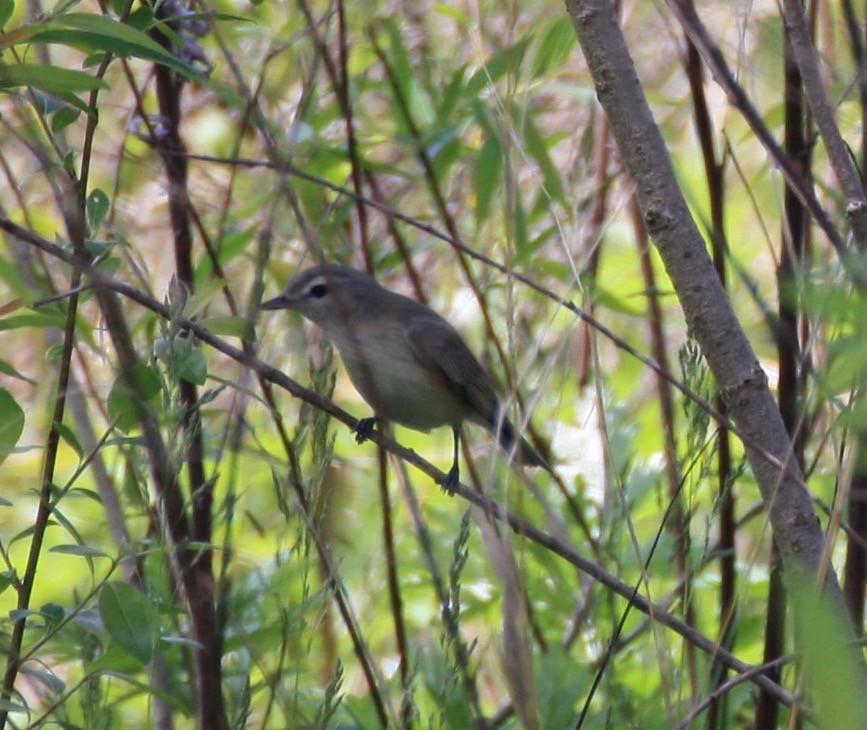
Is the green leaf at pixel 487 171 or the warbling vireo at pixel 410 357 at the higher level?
the warbling vireo at pixel 410 357

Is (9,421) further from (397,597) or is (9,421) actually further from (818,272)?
(818,272)

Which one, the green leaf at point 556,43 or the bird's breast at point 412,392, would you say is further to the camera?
the bird's breast at point 412,392

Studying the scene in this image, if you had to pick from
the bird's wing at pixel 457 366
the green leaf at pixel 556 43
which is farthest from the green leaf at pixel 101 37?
the bird's wing at pixel 457 366

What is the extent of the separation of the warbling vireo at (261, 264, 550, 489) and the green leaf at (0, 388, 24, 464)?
170 cm

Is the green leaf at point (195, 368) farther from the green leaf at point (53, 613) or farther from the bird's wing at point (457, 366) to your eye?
the bird's wing at point (457, 366)

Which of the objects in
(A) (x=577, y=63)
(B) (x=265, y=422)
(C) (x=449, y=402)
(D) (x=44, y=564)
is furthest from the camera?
(A) (x=577, y=63)

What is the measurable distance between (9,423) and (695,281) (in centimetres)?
86

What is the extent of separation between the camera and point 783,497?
1451mm

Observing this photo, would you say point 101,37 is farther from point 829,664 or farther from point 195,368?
point 829,664

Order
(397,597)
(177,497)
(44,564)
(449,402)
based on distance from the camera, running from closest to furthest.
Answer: (177,497)
(397,597)
(44,564)
(449,402)

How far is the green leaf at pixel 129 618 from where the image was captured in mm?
1305

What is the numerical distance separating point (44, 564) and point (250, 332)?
1570mm

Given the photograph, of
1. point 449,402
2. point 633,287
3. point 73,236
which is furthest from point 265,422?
point 73,236

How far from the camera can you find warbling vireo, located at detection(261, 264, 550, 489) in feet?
10.6
